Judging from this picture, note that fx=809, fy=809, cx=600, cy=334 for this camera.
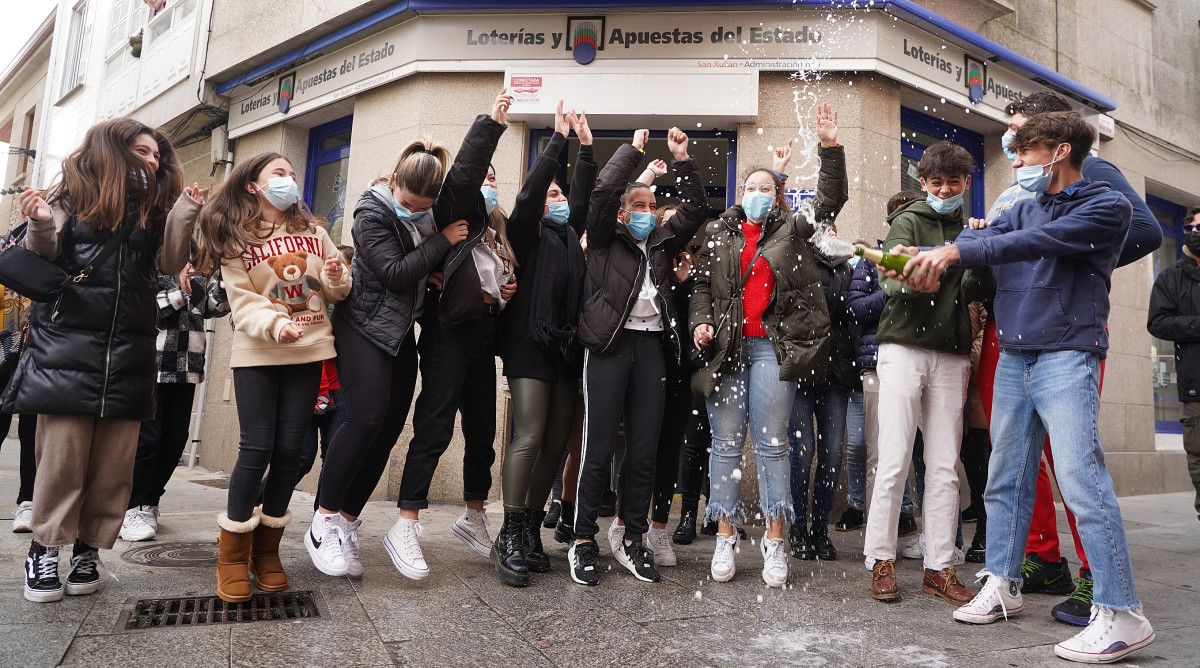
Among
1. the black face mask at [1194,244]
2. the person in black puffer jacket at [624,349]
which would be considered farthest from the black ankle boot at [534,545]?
the black face mask at [1194,244]

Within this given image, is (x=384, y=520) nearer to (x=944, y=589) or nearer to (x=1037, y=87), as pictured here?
(x=944, y=589)

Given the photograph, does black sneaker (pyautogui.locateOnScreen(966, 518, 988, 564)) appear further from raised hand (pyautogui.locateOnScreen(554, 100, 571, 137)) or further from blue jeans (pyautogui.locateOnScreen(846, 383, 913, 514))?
raised hand (pyautogui.locateOnScreen(554, 100, 571, 137))

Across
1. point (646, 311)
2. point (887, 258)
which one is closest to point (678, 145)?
point (646, 311)

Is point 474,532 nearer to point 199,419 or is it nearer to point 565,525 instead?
point 565,525

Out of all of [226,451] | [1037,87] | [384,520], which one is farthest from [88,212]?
[1037,87]

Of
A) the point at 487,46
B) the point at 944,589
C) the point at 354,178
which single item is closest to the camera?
the point at 944,589

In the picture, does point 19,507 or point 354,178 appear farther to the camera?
point 354,178

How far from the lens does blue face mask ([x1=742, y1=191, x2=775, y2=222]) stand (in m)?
4.32

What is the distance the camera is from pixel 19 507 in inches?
197

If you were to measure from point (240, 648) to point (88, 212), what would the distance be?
1.99 m

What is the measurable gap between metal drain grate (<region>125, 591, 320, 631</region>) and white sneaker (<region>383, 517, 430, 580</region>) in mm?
445

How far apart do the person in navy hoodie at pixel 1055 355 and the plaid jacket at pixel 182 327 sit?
3951 mm

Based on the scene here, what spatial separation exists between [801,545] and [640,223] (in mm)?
2145

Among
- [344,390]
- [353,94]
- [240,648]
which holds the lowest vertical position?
[240,648]
